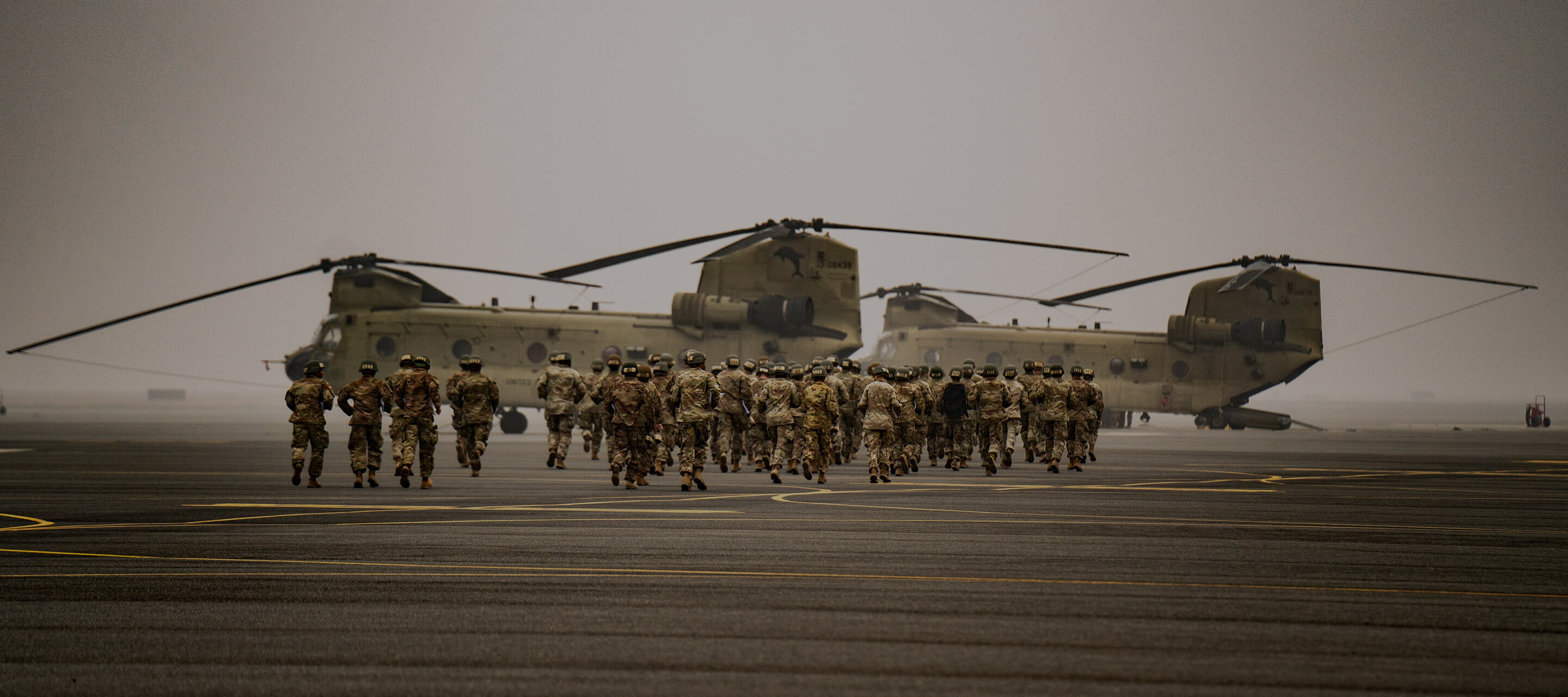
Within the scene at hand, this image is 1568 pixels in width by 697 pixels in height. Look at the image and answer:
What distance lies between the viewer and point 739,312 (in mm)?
28734

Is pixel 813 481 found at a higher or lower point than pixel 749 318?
lower

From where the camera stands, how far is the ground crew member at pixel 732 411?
19328 mm

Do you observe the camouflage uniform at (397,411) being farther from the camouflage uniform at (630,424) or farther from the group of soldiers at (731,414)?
the camouflage uniform at (630,424)

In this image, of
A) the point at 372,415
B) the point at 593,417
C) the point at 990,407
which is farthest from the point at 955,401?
the point at 372,415

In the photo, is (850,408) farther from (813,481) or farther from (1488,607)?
(1488,607)

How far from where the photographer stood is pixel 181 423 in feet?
164

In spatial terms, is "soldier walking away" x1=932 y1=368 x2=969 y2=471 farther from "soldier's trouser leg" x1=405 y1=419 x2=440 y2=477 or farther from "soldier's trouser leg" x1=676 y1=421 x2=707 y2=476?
"soldier's trouser leg" x1=405 y1=419 x2=440 y2=477

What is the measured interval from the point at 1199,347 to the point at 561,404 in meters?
23.1

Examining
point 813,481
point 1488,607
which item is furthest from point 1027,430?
point 1488,607

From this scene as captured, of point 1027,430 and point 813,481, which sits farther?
point 1027,430

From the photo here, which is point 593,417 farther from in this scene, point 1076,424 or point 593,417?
point 1076,424

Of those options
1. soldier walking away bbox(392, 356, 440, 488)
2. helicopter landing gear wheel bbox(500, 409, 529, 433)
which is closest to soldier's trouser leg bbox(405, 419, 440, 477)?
soldier walking away bbox(392, 356, 440, 488)

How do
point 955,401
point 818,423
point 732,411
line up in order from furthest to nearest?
point 955,401 < point 732,411 < point 818,423

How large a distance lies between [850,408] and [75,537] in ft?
45.1
